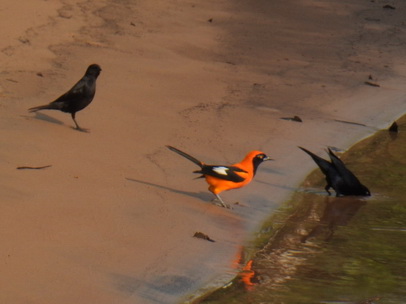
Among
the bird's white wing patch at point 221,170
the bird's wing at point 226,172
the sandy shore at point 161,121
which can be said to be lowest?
the sandy shore at point 161,121

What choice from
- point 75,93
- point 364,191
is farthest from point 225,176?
point 75,93

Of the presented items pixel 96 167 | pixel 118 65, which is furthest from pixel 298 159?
pixel 118 65

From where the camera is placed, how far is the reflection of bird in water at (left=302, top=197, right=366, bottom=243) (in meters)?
8.54

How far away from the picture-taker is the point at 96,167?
888 centimetres

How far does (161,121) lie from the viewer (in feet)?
35.9

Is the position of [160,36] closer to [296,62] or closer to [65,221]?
[296,62]

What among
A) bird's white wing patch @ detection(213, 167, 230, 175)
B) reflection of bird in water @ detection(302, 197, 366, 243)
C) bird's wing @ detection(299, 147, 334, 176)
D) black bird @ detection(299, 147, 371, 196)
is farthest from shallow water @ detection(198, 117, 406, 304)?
bird's white wing patch @ detection(213, 167, 230, 175)

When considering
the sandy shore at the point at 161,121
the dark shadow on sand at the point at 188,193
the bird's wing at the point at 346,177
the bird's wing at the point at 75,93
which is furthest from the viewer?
the bird's wing at the point at 75,93

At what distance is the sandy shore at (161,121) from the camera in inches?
270

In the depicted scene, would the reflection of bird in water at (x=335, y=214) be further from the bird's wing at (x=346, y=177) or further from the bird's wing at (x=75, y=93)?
the bird's wing at (x=75, y=93)

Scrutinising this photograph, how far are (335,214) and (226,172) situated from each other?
124 cm

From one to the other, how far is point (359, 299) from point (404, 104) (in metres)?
7.53

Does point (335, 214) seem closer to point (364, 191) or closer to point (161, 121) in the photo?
point (364, 191)

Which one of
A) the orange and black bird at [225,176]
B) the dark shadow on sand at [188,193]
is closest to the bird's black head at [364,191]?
the orange and black bird at [225,176]
